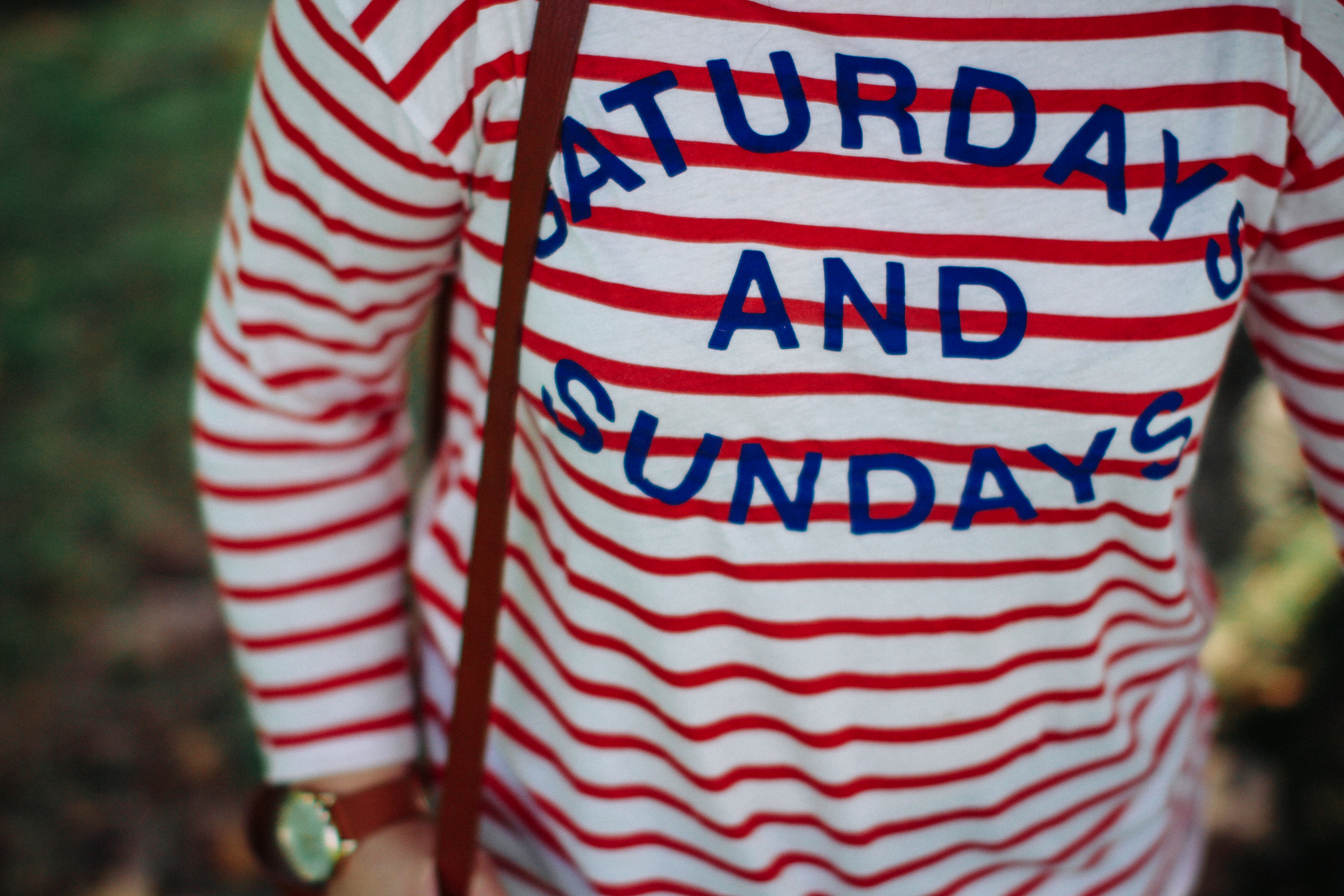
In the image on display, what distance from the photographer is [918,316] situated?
2.33 feet

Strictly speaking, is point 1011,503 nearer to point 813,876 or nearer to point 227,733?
point 813,876

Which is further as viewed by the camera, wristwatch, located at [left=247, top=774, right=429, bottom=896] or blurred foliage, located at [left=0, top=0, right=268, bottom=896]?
blurred foliage, located at [left=0, top=0, right=268, bottom=896]

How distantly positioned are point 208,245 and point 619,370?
11.1ft

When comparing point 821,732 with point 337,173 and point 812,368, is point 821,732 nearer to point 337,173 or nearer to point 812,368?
point 812,368

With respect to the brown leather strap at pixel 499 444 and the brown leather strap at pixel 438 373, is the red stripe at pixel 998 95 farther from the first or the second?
the brown leather strap at pixel 438 373

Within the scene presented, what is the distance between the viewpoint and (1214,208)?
720 mm

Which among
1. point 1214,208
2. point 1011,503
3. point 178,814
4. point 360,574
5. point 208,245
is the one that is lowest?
point 178,814

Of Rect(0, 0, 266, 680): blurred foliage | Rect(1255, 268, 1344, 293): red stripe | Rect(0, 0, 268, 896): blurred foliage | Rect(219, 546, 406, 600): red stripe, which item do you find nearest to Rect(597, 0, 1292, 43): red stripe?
Rect(1255, 268, 1344, 293): red stripe

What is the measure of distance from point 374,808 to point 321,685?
147 millimetres

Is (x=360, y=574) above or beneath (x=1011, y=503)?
beneath

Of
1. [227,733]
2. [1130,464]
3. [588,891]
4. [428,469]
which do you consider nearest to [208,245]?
[227,733]

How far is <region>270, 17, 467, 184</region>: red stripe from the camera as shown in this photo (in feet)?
2.39

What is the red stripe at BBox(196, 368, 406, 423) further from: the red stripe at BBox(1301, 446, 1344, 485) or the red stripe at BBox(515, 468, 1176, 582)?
the red stripe at BBox(1301, 446, 1344, 485)

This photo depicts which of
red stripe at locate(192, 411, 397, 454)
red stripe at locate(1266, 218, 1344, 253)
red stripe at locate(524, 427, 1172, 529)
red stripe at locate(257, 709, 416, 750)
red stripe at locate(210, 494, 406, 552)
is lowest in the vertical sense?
red stripe at locate(257, 709, 416, 750)
